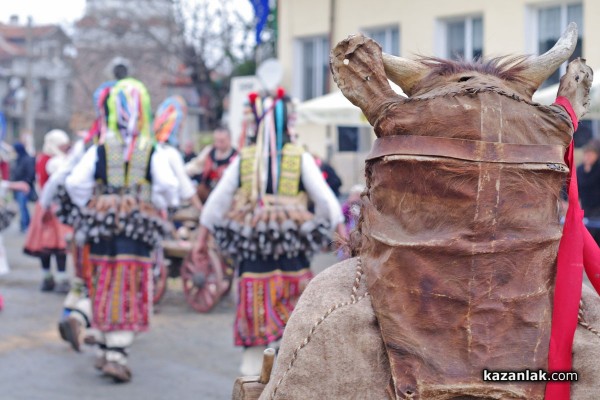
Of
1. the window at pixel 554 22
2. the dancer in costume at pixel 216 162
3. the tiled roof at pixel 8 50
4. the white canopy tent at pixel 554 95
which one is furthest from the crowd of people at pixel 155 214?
the tiled roof at pixel 8 50

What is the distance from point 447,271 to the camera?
6.14ft

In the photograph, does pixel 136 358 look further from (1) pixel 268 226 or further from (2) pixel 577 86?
(2) pixel 577 86

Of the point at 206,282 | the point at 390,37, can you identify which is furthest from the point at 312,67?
the point at 206,282

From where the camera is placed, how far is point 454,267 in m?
1.87

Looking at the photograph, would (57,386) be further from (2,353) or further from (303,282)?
(303,282)

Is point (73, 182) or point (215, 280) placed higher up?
point (73, 182)

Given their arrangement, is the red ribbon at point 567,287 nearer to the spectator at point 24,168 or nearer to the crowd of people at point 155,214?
the crowd of people at point 155,214

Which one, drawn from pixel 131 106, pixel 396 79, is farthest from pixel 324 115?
pixel 396 79

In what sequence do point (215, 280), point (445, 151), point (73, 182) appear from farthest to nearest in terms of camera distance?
point (215, 280)
point (73, 182)
point (445, 151)

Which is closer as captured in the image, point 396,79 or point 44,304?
point 396,79

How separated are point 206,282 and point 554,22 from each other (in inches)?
337

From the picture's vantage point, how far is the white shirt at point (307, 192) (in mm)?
5770

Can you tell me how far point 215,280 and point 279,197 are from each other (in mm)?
3739

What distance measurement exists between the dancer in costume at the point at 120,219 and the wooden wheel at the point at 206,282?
115 inches
